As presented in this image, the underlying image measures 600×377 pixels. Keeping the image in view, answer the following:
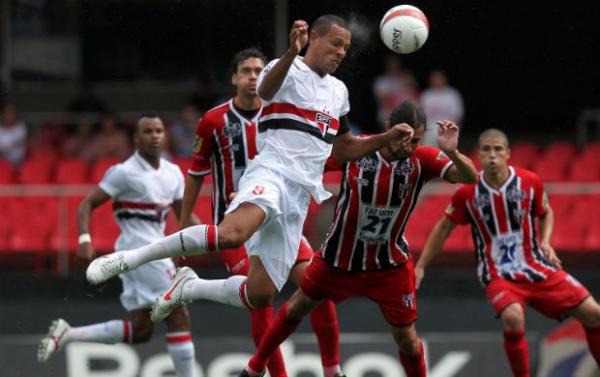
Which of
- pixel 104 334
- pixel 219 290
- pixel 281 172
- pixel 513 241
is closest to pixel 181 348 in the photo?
pixel 104 334

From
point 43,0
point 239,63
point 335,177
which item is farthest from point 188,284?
point 43,0

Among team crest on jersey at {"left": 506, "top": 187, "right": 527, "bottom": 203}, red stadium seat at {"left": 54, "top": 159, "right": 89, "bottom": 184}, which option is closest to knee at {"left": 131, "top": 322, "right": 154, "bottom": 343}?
team crest on jersey at {"left": 506, "top": 187, "right": 527, "bottom": 203}

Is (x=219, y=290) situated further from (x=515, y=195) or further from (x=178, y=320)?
(x=515, y=195)

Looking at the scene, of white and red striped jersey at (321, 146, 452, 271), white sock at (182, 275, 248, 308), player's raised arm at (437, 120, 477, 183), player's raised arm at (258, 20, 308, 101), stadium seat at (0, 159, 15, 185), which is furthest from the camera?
stadium seat at (0, 159, 15, 185)

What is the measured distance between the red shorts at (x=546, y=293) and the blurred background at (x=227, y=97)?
145cm

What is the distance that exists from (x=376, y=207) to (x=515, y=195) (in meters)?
1.43

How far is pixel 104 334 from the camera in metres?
10.0

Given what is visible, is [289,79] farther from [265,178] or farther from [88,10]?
[88,10]

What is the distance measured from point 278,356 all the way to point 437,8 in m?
9.32

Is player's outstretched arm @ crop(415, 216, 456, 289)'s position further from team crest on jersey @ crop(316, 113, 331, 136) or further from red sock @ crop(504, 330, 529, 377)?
team crest on jersey @ crop(316, 113, 331, 136)

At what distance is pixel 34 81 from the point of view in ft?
60.7

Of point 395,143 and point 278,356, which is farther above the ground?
point 395,143

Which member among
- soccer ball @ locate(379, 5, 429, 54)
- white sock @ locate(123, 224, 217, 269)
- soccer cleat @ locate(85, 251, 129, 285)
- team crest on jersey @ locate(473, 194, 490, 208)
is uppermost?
soccer ball @ locate(379, 5, 429, 54)

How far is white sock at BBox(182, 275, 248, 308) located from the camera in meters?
8.19
